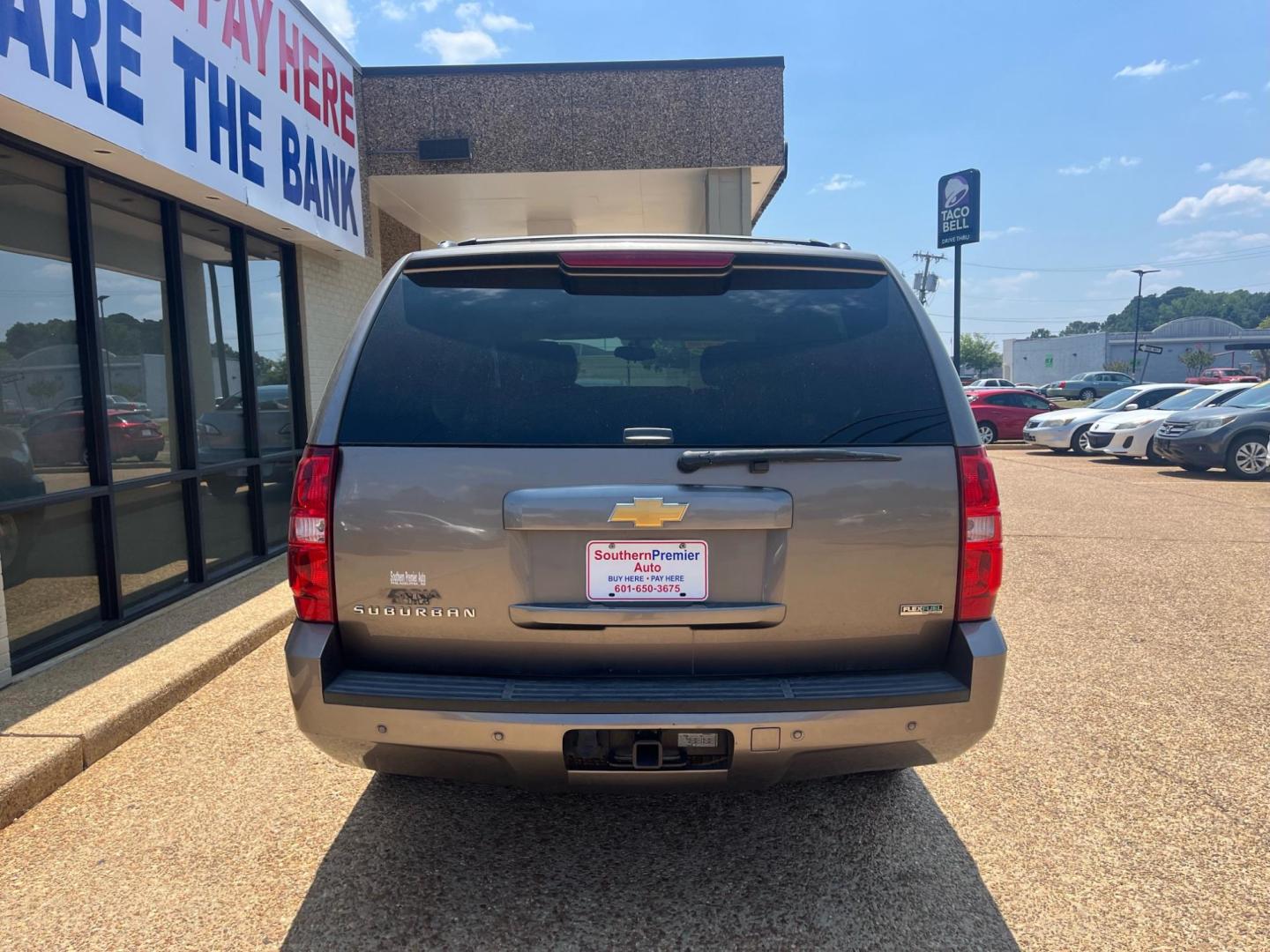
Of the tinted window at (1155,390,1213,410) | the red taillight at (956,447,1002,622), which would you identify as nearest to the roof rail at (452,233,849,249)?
the red taillight at (956,447,1002,622)

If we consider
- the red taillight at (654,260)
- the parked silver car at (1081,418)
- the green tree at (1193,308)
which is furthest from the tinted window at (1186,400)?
the green tree at (1193,308)

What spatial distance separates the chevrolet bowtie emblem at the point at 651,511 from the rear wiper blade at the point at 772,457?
4.1 inches

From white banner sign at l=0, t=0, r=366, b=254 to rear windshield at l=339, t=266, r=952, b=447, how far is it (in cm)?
298

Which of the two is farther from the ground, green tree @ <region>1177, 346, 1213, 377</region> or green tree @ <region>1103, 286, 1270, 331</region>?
green tree @ <region>1103, 286, 1270, 331</region>

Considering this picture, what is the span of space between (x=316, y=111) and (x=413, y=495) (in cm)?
655

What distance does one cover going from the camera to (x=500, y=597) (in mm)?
2330

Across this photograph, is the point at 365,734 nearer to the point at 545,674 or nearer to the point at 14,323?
the point at 545,674

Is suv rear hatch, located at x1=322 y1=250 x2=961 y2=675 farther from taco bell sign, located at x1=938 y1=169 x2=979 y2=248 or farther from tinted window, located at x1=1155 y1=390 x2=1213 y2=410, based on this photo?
taco bell sign, located at x1=938 y1=169 x2=979 y2=248

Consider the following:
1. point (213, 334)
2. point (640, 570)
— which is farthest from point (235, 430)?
point (640, 570)

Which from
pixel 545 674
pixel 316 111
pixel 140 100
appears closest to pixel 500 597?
pixel 545 674

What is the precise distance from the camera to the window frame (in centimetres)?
506

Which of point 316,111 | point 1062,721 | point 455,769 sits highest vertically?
point 316,111

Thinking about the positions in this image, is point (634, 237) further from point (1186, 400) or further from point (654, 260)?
point (1186, 400)

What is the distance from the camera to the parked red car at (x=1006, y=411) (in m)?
22.3
